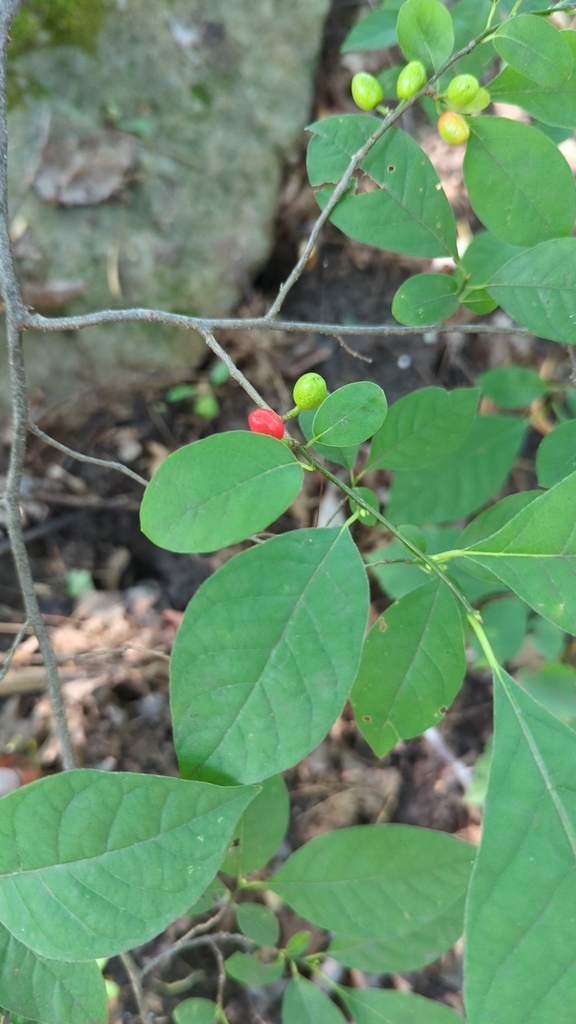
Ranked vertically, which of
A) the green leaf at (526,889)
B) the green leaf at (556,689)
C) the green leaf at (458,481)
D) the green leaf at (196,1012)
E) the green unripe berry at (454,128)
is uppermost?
the green unripe berry at (454,128)

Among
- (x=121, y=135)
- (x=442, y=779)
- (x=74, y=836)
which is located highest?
(x=121, y=135)

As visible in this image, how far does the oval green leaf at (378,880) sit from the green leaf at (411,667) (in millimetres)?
316

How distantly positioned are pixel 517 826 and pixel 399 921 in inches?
21.0

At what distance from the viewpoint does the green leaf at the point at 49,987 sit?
0.90 m

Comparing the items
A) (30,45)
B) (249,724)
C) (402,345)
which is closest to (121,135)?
(30,45)

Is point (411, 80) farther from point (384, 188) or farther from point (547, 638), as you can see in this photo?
point (547, 638)

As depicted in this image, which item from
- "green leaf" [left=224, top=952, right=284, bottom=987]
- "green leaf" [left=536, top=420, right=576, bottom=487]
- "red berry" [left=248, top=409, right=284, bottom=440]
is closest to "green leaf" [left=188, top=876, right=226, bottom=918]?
"green leaf" [left=224, top=952, right=284, bottom=987]

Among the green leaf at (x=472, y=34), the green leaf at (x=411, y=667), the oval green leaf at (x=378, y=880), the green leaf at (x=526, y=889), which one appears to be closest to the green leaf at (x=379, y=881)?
the oval green leaf at (x=378, y=880)

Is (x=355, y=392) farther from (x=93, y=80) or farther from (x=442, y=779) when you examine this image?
(x=93, y=80)

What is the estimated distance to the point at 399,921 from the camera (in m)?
1.19

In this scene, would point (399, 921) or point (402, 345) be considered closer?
point (399, 921)

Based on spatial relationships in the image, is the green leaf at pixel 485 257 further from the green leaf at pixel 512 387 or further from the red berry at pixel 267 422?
the red berry at pixel 267 422

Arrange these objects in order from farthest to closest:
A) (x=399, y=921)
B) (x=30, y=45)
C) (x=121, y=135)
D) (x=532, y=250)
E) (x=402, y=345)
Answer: (x=402, y=345) < (x=121, y=135) < (x=30, y=45) < (x=399, y=921) < (x=532, y=250)

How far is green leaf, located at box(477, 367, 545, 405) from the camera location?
1760 millimetres
